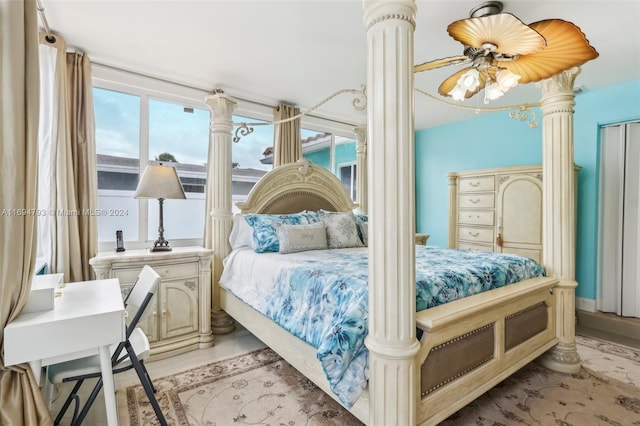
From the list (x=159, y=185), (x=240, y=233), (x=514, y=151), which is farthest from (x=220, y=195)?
(x=514, y=151)

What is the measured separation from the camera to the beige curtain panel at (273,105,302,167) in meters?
3.79

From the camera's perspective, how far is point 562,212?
2311mm

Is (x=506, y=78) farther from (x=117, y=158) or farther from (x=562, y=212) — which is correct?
(x=117, y=158)

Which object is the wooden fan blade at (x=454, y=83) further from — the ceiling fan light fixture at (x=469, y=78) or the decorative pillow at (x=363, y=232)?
the decorative pillow at (x=363, y=232)

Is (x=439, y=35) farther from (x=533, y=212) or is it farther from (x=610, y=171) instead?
(x=610, y=171)

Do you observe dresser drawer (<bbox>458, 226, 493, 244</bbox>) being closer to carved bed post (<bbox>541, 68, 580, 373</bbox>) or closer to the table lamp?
carved bed post (<bbox>541, 68, 580, 373</bbox>)

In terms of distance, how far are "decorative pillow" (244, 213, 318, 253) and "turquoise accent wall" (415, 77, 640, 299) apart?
2829 millimetres

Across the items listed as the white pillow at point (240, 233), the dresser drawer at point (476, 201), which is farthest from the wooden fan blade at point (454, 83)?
the white pillow at point (240, 233)

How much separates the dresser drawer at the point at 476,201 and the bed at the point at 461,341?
184 centimetres

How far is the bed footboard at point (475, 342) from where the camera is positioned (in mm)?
1430

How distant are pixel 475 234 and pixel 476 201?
1.39ft

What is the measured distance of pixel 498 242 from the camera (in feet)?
12.4

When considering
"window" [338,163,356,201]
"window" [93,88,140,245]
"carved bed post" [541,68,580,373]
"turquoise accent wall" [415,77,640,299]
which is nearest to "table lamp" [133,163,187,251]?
"window" [93,88,140,245]

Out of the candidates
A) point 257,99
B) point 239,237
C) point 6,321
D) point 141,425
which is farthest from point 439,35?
point 141,425
